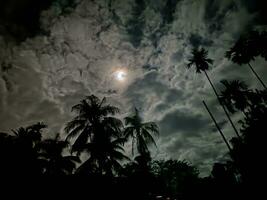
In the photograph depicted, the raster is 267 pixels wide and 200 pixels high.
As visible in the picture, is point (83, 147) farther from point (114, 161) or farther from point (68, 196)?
point (68, 196)

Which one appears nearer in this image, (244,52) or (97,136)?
(97,136)

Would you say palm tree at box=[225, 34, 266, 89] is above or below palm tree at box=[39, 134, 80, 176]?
above

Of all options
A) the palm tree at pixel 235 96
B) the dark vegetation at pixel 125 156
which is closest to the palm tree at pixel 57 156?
the dark vegetation at pixel 125 156

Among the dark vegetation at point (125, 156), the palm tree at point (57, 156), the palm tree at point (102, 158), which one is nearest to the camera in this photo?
the dark vegetation at point (125, 156)

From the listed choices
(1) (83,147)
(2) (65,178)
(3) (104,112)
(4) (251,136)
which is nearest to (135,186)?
(2) (65,178)

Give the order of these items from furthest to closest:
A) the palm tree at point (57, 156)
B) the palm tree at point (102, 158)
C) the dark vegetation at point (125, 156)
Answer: the palm tree at point (57, 156), the palm tree at point (102, 158), the dark vegetation at point (125, 156)

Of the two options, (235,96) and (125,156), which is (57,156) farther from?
(235,96)

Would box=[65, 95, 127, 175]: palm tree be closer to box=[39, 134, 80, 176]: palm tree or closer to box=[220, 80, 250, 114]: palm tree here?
box=[39, 134, 80, 176]: palm tree

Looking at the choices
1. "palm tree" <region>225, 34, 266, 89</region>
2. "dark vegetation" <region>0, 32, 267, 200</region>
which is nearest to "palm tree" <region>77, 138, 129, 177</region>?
"dark vegetation" <region>0, 32, 267, 200</region>

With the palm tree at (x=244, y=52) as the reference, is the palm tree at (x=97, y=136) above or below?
below

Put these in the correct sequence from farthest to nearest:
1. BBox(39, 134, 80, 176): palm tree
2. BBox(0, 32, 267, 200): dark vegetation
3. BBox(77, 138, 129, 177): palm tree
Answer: BBox(39, 134, 80, 176): palm tree
BBox(77, 138, 129, 177): palm tree
BBox(0, 32, 267, 200): dark vegetation

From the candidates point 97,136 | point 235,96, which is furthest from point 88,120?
point 235,96

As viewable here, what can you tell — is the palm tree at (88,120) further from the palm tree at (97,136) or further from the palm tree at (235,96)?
the palm tree at (235,96)

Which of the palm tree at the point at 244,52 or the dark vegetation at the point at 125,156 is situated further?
the palm tree at the point at 244,52
